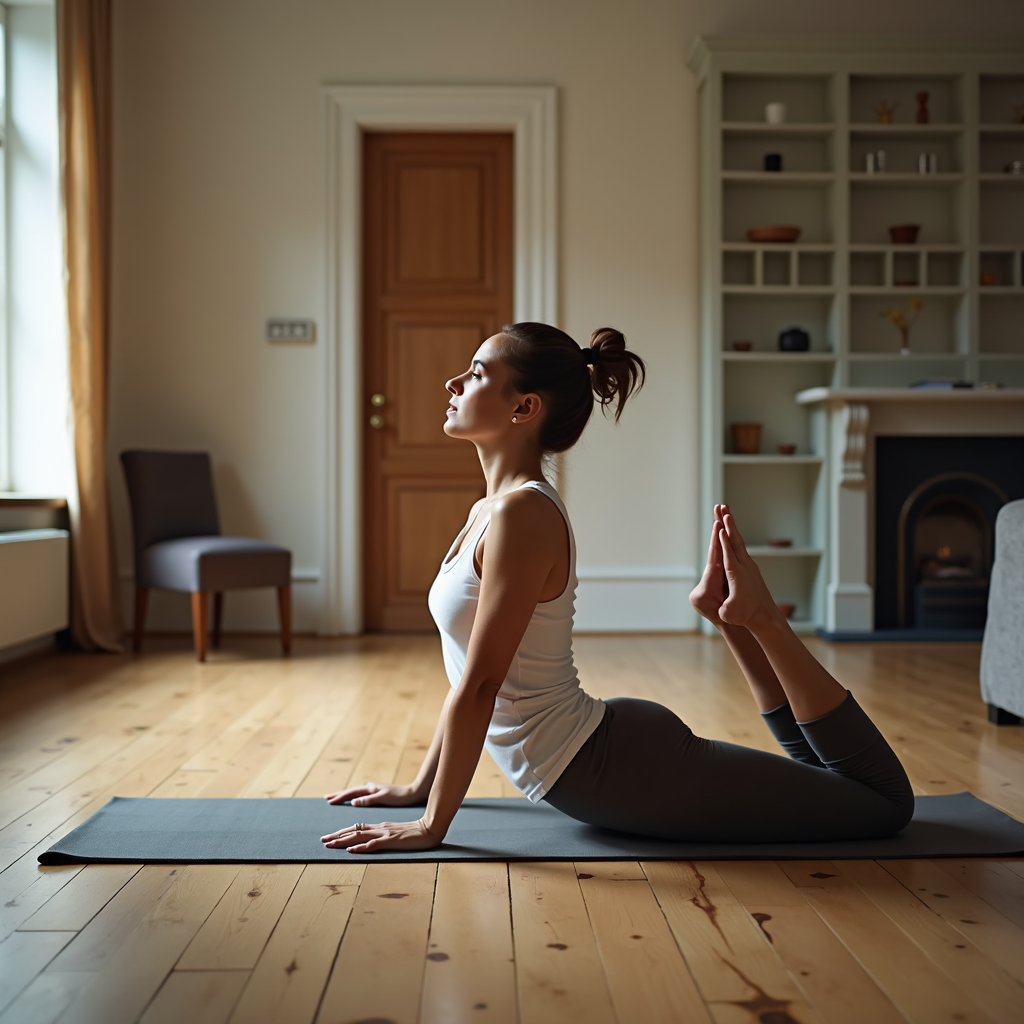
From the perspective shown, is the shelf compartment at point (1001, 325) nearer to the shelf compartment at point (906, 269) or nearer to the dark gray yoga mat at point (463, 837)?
the shelf compartment at point (906, 269)

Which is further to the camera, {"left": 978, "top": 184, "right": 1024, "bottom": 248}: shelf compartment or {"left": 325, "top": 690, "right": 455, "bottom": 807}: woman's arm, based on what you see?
{"left": 978, "top": 184, "right": 1024, "bottom": 248}: shelf compartment

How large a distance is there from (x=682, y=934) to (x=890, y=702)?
7.21 ft

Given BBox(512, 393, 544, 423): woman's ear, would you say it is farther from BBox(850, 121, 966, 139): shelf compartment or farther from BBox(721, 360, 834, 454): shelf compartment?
BBox(850, 121, 966, 139): shelf compartment

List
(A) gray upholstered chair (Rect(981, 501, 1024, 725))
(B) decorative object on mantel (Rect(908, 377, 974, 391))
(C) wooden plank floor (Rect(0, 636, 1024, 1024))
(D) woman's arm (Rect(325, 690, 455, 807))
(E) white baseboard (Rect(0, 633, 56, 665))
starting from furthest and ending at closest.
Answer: (B) decorative object on mantel (Rect(908, 377, 974, 391))
(E) white baseboard (Rect(0, 633, 56, 665))
(A) gray upholstered chair (Rect(981, 501, 1024, 725))
(D) woman's arm (Rect(325, 690, 455, 807))
(C) wooden plank floor (Rect(0, 636, 1024, 1024))

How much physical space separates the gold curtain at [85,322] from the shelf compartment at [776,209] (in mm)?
2876

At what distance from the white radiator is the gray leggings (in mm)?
2795

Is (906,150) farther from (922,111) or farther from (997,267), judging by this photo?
(997,267)

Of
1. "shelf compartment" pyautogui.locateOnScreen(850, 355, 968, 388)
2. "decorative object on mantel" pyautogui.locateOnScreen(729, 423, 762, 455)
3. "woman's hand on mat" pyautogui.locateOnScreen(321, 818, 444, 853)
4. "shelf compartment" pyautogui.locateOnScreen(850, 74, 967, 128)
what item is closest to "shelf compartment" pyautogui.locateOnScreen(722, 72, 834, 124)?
"shelf compartment" pyautogui.locateOnScreen(850, 74, 967, 128)

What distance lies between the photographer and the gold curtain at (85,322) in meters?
4.52

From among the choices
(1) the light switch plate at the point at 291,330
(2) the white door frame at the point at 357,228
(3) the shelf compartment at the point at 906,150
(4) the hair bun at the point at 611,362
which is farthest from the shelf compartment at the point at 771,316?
(4) the hair bun at the point at 611,362

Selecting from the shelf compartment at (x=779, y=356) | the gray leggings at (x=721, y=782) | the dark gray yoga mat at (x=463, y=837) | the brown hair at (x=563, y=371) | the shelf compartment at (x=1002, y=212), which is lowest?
the dark gray yoga mat at (x=463, y=837)

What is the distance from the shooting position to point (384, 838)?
6.25 ft

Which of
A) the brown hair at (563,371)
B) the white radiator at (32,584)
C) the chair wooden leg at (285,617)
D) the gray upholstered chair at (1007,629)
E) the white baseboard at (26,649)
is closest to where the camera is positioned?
the brown hair at (563,371)

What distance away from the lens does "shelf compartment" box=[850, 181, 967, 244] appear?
529cm
